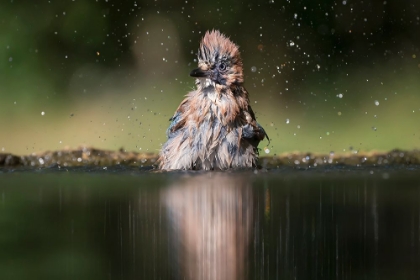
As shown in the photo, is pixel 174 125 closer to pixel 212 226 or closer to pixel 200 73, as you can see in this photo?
pixel 200 73

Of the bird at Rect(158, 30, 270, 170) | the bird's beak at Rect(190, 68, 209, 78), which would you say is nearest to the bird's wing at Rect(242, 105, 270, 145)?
the bird at Rect(158, 30, 270, 170)

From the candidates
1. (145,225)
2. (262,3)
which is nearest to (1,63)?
(262,3)

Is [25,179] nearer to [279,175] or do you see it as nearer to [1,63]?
[279,175]

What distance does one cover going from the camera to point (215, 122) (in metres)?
6.90

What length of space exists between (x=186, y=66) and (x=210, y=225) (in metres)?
5.80

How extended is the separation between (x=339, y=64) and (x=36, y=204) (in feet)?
17.9

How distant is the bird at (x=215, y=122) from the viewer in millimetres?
6867

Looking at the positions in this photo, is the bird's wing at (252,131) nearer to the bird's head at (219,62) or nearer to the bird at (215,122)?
the bird at (215,122)

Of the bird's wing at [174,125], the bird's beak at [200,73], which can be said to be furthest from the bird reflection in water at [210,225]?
the bird's beak at [200,73]

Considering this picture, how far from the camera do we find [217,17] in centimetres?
998

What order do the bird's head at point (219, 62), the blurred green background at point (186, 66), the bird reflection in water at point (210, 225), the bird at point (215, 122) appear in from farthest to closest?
the blurred green background at point (186, 66) → the bird's head at point (219, 62) → the bird at point (215, 122) → the bird reflection in water at point (210, 225)

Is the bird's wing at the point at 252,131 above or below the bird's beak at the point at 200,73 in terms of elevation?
below

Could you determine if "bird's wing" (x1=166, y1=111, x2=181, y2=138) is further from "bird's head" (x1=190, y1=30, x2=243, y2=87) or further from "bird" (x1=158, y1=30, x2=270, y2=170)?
"bird's head" (x1=190, y1=30, x2=243, y2=87)

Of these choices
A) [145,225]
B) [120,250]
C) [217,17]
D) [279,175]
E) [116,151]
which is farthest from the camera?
[217,17]
